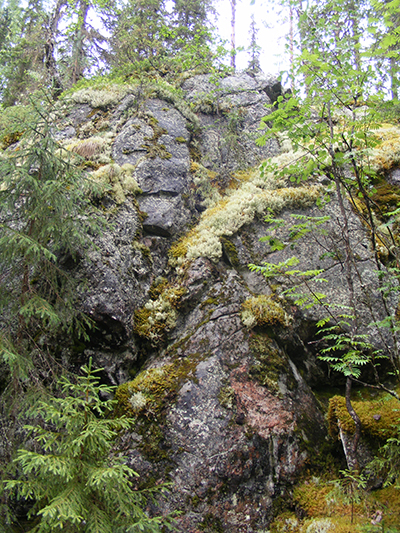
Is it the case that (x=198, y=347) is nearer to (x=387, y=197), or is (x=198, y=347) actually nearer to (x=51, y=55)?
(x=387, y=197)

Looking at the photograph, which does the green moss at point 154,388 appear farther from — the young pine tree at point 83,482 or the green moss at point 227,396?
the young pine tree at point 83,482

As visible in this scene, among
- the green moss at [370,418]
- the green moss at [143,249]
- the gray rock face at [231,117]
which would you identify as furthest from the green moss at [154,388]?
the gray rock face at [231,117]

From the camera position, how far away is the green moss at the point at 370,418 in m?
4.78

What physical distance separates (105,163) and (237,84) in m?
7.94

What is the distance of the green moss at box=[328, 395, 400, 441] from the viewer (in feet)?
15.7

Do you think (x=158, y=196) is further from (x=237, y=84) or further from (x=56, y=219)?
(x=237, y=84)

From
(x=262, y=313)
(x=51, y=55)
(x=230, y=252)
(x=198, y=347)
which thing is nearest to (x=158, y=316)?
(x=198, y=347)

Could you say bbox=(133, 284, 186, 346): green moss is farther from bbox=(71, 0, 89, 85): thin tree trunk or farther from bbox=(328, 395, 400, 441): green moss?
bbox=(71, 0, 89, 85): thin tree trunk

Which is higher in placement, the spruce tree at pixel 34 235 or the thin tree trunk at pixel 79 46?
the thin tree trunk at pixel 79 46

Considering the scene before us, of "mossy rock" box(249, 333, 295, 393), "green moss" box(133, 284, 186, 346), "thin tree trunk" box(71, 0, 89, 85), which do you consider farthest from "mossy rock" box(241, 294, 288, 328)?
"thin tree trunk" box(71, 0, 89, 85)

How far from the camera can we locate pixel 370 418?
4.95 metres

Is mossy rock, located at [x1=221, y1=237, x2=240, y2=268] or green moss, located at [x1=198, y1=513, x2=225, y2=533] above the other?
mossy rock, located at [x1=221, y1=237, x2=240, y2=268]

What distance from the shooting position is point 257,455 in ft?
16.0

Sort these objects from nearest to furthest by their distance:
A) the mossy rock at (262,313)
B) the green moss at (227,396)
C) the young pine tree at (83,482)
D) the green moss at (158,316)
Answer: the young pine tree at (83,482)
the green moss at (227,396)
the mossy rock at (262,313)
the green moss at (158,316)
